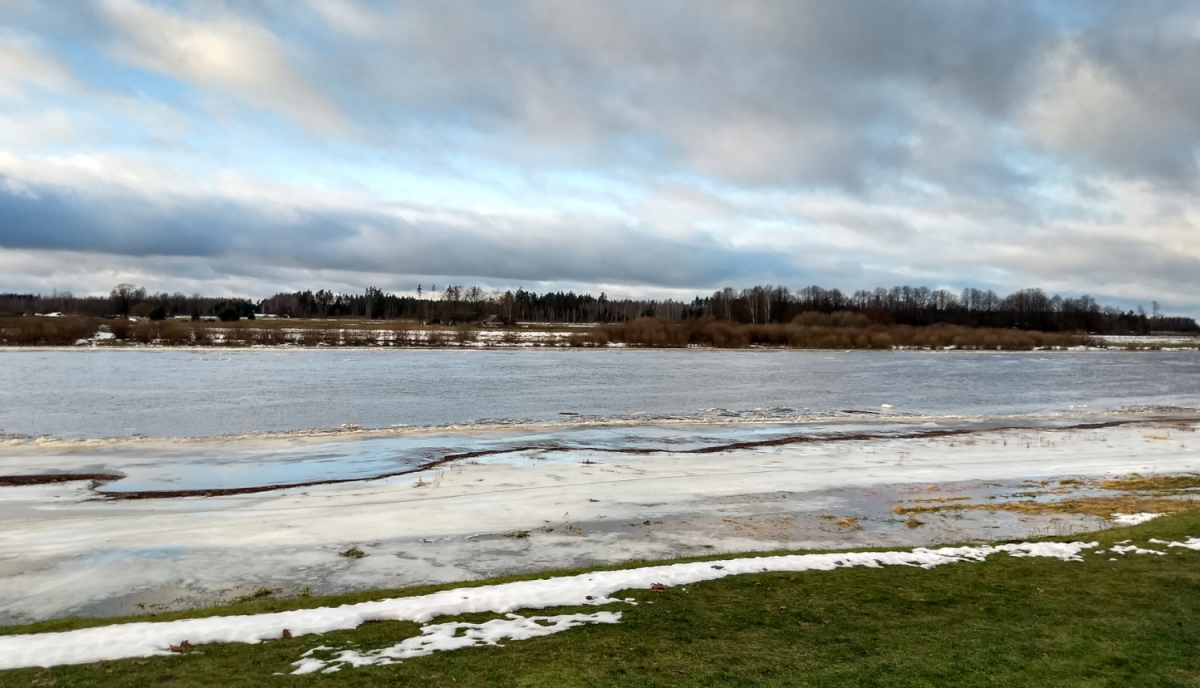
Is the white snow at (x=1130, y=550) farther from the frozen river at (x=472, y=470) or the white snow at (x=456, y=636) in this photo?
the white snow at (x=456, y=636)

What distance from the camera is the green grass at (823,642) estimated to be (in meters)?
6.19

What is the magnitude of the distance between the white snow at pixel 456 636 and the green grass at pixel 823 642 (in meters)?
0.17

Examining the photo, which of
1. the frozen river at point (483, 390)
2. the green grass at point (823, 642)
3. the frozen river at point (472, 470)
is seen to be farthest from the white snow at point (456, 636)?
the frozen river at point (483, 390)

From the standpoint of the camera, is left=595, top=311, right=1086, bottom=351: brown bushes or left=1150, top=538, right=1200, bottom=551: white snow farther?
left=595, top=311, right=1086, bottom=351: brown bushes

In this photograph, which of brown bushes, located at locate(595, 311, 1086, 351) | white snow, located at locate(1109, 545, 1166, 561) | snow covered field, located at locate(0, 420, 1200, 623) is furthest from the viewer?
brown bushes, located at locate(595, 311, 1086, 351)

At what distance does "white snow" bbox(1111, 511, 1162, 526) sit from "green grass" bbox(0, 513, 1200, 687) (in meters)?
4.75

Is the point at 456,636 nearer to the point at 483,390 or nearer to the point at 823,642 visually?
the point at 823,642

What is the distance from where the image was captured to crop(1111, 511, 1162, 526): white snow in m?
13.6

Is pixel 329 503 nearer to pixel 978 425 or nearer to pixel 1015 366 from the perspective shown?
pixel 978 425

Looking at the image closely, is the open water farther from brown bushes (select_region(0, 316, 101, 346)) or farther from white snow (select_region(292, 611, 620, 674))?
white snow (select_region(292, 611, 620, 674))

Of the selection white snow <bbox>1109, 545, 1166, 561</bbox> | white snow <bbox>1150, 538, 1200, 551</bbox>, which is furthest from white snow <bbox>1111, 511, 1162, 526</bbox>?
white snow <bbox>1109, 545, 1166, 561</bbox>

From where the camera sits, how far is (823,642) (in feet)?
23.1

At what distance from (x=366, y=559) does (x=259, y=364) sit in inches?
2224

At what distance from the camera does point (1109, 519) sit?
1413 cm
